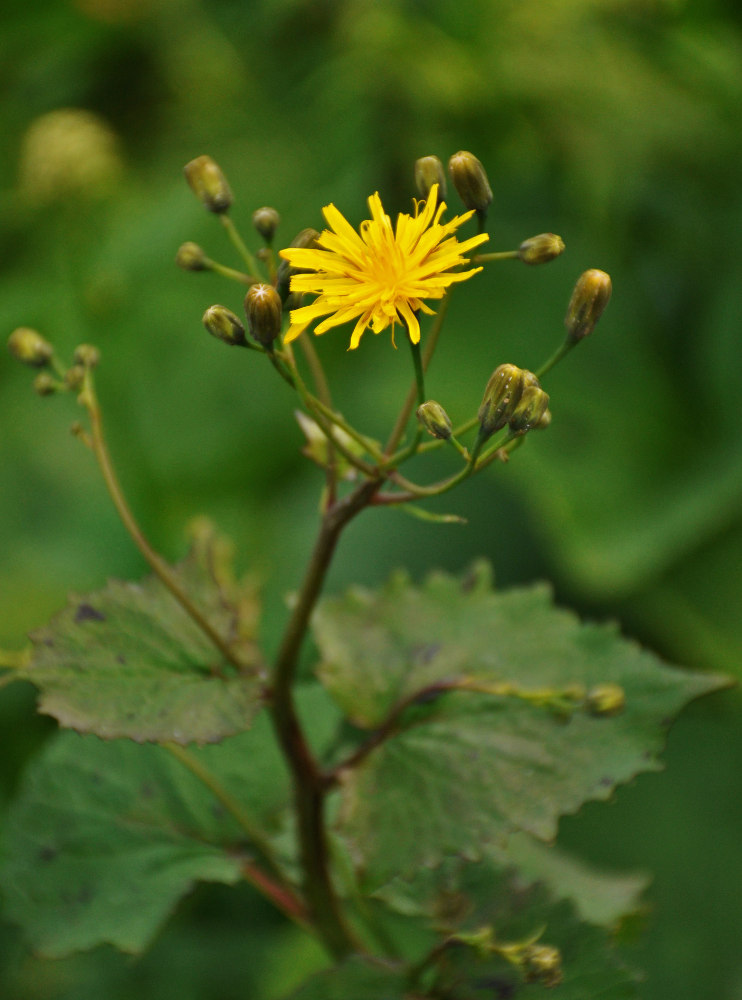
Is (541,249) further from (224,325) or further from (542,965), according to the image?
(542,965)

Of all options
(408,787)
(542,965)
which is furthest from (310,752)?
(542,965)

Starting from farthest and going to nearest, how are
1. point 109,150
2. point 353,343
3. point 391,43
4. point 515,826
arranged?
point 391,43, point 109,150, point 515,826, point 353,343

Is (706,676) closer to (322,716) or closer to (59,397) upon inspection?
(322,716)

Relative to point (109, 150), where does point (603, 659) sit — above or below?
below

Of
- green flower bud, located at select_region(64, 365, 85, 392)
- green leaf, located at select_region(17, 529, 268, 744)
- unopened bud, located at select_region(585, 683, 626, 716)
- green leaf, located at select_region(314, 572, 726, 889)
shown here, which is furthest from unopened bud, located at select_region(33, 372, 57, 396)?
unopened bud, located at select_region(585, 683, 626, 716)

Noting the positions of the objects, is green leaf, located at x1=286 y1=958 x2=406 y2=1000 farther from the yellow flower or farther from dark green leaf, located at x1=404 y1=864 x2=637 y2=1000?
the yellow flower

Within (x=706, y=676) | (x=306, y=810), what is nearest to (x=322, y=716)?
(x=306, y=810)

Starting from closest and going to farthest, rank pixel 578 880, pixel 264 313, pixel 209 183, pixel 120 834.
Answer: pixel 264 313 → pixel 209 183 → pixel 120 834 → pixel 578 880
